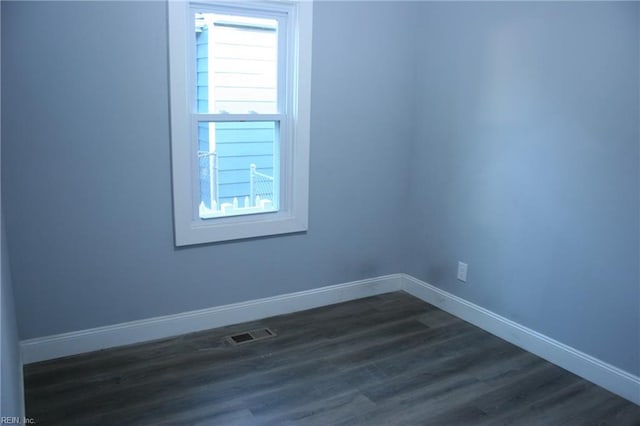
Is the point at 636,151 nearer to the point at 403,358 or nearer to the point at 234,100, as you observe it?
the point at 403,358

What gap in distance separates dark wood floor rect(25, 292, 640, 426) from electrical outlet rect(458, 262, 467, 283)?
33 cm

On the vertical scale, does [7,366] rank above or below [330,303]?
above

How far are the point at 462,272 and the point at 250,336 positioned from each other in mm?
1409

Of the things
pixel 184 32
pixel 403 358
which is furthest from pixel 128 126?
pixel 403 358

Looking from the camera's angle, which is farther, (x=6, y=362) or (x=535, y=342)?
(x=535, y=342)

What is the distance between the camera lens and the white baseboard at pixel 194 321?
271cm

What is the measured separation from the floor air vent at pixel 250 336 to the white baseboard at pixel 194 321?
5.8 inches

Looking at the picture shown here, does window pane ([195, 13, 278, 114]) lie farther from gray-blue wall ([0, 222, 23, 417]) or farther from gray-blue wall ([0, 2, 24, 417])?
gray-blue wall ([0, 222, 23, 417])

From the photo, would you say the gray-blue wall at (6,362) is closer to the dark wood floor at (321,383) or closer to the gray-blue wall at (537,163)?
the dark wood floor at (321,383)

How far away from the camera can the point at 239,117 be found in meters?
3.02

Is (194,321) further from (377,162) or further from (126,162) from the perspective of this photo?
(377,162)

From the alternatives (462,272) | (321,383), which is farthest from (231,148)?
(462,272)

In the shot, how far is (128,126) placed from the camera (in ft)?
8.79

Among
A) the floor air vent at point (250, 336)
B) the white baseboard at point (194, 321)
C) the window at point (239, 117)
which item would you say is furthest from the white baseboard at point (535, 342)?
the floor air vent at point (250, 336)
